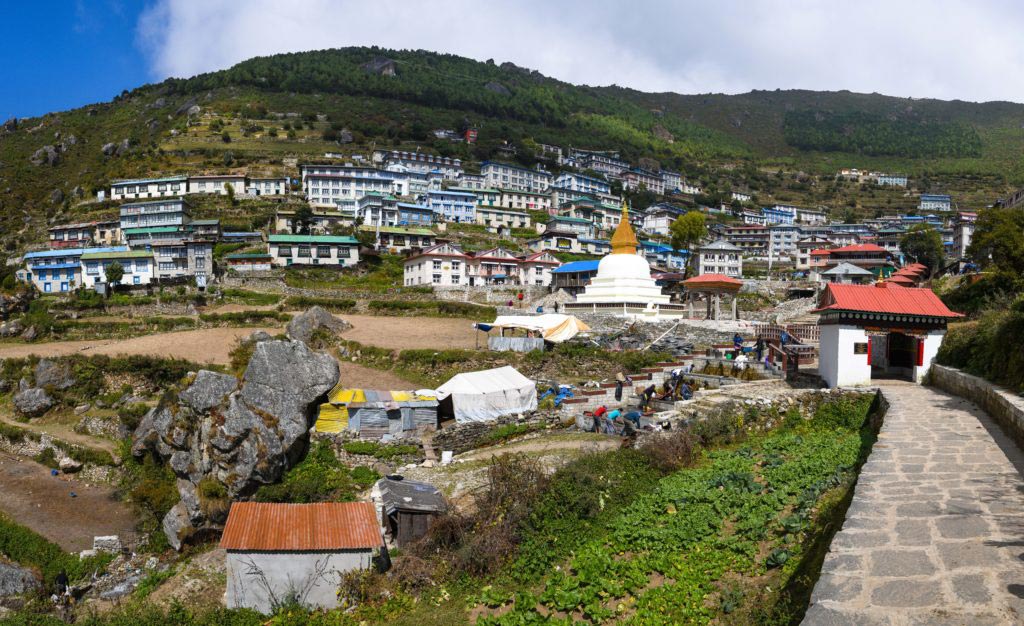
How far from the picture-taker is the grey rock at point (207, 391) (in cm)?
1830

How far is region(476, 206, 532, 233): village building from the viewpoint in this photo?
76.9 metres

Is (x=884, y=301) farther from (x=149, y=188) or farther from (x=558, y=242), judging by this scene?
(x=149, y=188)

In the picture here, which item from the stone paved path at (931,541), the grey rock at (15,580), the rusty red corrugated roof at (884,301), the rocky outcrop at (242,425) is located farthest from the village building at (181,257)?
the stone paved path at (931,541)

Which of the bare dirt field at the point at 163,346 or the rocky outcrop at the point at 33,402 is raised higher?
the bare dirt field at the point at 163,346

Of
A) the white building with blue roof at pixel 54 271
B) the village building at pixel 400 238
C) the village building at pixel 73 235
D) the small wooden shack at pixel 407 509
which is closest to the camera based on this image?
the small wooden shack at pixel 407 509

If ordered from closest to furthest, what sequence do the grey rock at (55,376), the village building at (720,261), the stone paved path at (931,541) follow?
the stone paved path at (931,541) < the grey rock at (55,376) < the village building at (720,261)

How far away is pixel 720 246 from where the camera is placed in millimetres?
63375

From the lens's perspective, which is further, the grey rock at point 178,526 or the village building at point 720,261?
the village building at point 720,261

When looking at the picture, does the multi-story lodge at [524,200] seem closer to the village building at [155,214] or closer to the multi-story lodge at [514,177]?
the multi-story lodge at [514,177]

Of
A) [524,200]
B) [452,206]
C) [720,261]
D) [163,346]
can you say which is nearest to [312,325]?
[163,346]

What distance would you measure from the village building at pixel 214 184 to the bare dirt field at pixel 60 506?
58235 millimetres

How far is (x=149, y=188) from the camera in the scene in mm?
75188

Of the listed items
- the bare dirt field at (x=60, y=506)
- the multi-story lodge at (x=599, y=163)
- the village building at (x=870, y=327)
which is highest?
the multi-story lodge at (x=599, y=163)

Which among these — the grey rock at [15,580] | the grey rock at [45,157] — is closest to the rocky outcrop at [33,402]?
the grey rock at [15,580]
